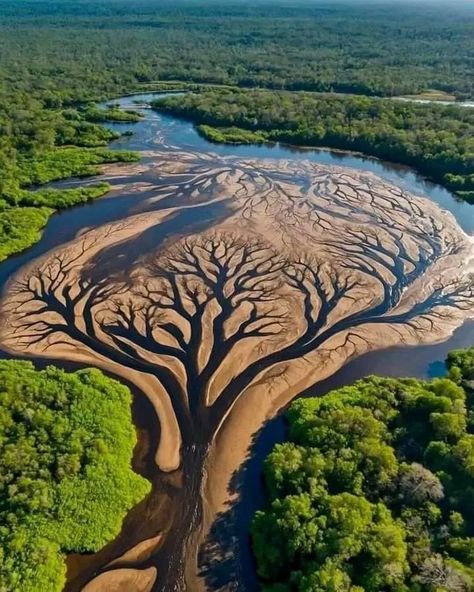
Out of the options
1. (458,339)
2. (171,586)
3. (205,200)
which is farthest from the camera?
(205,200)

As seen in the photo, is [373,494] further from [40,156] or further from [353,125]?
[353,125]

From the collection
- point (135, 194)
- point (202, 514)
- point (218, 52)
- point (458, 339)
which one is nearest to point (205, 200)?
point (135, 194)

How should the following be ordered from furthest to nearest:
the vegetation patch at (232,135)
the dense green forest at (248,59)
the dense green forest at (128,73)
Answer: the dense green forest at (248,59)
the vegetation patch at (232,135)
the dense green forest at (128,73)

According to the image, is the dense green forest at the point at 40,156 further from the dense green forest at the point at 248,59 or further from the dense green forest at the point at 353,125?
the dense green forest at the point at 248,59

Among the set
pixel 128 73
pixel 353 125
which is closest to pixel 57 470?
pixel 353 125

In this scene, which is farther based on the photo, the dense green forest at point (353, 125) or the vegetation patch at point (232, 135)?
the vegetation patch at point (232, 135)

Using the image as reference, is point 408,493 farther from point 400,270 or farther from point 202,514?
point 400,270

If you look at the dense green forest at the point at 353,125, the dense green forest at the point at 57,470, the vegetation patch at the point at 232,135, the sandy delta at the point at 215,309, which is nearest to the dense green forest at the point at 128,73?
the vegetation patch at the point at 232,135

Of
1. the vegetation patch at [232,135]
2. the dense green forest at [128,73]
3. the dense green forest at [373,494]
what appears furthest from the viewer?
the vegetation patch at [232,135]
